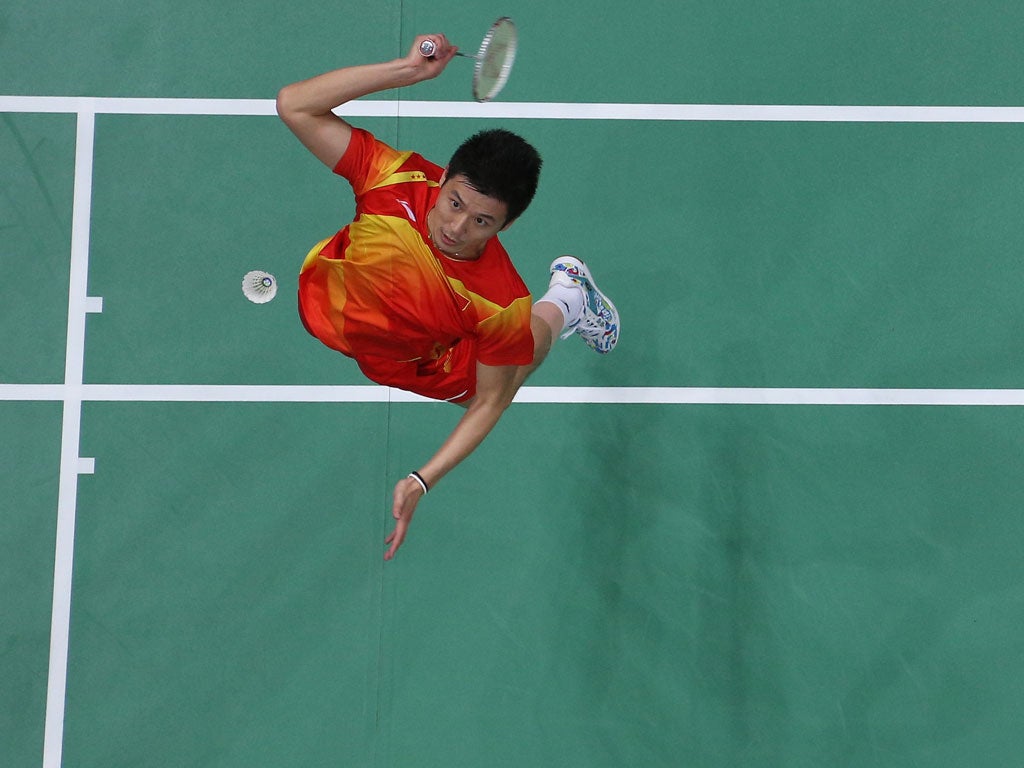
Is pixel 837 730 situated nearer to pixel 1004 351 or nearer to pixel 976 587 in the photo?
pixel 976 587

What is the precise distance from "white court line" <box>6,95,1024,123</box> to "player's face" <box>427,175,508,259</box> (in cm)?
185

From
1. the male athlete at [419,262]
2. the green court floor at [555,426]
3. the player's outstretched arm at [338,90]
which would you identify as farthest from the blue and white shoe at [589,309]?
the player's outstretched arm at [338,90]

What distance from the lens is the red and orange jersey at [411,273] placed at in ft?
12.8

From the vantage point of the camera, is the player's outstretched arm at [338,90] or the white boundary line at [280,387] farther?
the white boundary line at [280,387]

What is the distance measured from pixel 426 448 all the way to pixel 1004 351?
297 cm

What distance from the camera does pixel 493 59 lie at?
13.5 feet

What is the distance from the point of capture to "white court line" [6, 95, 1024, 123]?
5527 mm

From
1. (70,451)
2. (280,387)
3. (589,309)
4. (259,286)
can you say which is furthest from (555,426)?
(70,451)

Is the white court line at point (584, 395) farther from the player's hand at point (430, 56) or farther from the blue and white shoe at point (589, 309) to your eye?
the player's hand at point (430, 56)

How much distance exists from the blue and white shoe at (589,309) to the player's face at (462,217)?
1121mm

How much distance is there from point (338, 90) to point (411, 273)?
69 cm

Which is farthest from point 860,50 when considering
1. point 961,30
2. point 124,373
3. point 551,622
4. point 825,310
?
point 124,373

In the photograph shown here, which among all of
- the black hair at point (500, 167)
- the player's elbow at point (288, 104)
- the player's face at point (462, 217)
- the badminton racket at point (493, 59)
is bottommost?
the player's face at point (462, 217)

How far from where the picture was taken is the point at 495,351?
3945 mm
